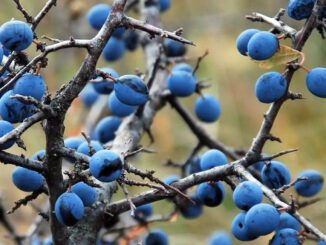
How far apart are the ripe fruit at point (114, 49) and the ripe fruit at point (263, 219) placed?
1.78m

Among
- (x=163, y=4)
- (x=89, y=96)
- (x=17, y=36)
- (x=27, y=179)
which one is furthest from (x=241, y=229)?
(x=89, y=96)

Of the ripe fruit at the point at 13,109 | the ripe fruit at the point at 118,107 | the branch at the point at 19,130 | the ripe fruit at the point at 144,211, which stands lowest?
the ripe fruit at the point at 144,211

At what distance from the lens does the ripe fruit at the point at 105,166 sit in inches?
73.4

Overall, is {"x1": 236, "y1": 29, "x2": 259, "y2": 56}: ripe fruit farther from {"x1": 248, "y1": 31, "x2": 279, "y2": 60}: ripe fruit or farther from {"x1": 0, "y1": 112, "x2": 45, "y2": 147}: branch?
{"x1": 0, "y1": 112, "x2": 45, "y2": 147}: branch

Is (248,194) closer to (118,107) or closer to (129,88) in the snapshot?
(129,88)

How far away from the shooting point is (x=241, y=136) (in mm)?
5773

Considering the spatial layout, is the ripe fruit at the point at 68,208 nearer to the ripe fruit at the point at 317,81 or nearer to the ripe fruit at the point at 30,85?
the ripe fruit at the point at 30,85

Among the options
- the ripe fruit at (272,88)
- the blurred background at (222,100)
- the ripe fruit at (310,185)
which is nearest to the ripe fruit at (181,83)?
the ripe fruit at (310,185)

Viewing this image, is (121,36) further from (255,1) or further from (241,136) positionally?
(255,1)

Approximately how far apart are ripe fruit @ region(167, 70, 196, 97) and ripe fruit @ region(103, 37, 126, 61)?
70cm

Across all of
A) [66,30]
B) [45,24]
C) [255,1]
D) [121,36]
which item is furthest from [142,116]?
[255,1]

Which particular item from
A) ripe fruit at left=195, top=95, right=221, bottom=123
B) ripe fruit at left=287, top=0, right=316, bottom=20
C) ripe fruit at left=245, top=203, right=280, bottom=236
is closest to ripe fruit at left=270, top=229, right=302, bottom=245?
ripe fruit at left=245, top=203, right=280, bottom=236

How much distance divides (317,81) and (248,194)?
41 centimetres

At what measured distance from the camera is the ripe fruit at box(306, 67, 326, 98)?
2191 millimetres
